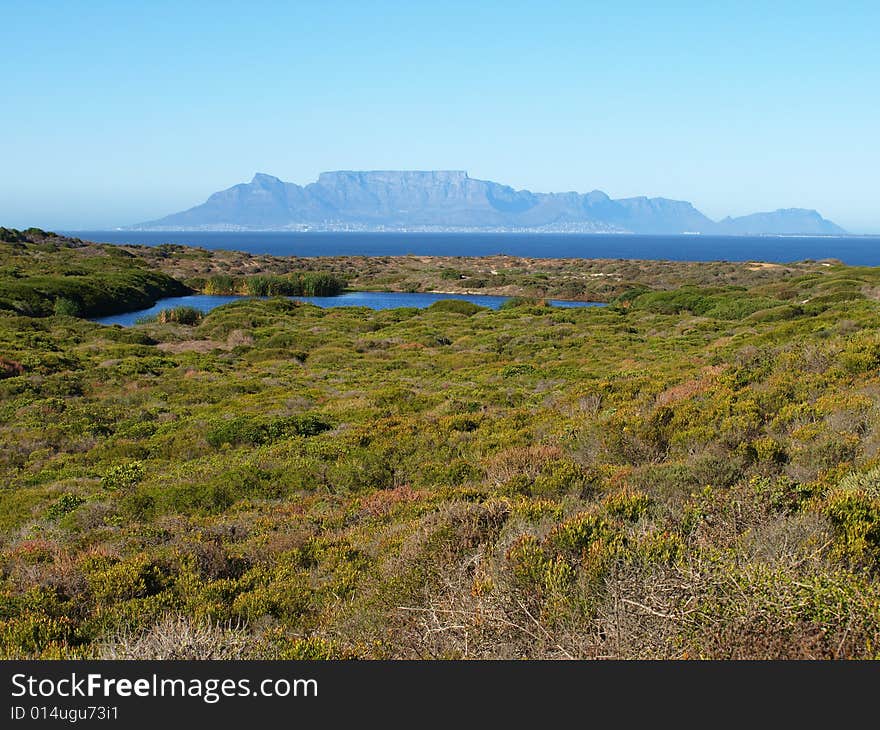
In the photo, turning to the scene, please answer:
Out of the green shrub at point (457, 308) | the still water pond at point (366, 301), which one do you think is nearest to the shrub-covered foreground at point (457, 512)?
the green shrub at point (457, 308)

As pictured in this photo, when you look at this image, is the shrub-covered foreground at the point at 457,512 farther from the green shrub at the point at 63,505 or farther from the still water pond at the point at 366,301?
the still water pond at the point at 366,301

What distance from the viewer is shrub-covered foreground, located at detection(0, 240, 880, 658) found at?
14.7 ft

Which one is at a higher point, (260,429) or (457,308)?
(457,308)

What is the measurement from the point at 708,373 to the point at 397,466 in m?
9.85

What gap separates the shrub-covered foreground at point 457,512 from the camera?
14.7 feet

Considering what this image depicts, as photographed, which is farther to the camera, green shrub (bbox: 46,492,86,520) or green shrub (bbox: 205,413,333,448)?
green shrub (bbox: 205,413,333,448)

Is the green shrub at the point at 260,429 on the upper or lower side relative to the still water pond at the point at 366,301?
lower

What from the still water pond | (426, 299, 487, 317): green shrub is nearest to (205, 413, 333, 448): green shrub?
(426, 299, 487, 317): green shrub

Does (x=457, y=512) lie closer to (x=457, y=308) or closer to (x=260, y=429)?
(x=260, y=429)

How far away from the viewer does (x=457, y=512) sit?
740 cm

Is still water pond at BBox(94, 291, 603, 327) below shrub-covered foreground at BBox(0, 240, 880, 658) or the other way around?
the other way around

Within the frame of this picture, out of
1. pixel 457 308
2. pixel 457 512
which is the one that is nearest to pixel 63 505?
pixel 457 512

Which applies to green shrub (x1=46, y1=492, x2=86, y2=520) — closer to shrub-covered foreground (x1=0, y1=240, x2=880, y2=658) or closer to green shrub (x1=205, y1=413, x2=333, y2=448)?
shrub-covered foreground (x1=0, y1=240, x2=880, y2=658)

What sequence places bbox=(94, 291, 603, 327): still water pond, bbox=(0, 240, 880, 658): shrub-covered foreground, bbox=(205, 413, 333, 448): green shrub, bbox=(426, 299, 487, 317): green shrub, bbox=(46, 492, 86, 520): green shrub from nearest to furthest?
bbox=(0, 240, 880, 658): shrub-covered foreground < bbox=(46, 492, 86, 520): green shrub < bbox=(205, 413, 333, 448): green shrub < bbox=(426, 299, 487, 317): green shrub < bbox=(94, 291, 603, 327): still water pond
